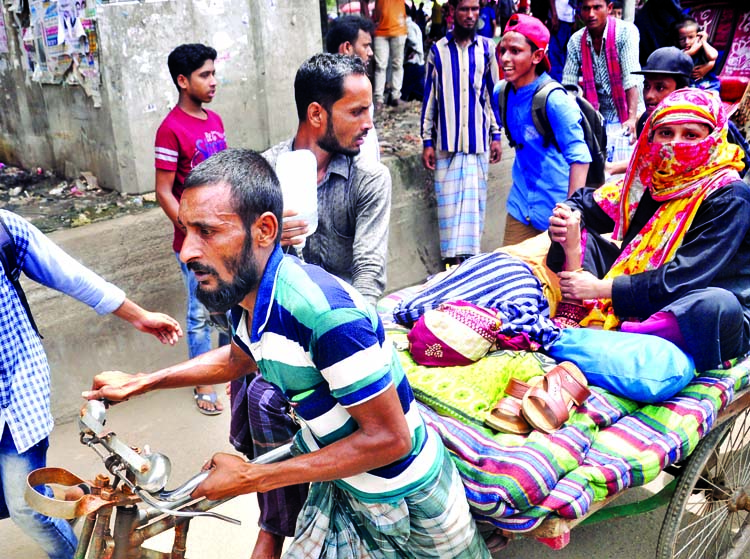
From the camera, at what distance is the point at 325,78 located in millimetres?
2441

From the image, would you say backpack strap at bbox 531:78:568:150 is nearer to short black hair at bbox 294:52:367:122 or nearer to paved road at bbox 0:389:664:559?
short black hair at bbox 294:52:367:122

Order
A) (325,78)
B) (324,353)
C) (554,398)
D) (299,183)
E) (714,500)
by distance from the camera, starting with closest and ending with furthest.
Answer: (324,353) → (554,398) → (299,183) → (325,78) → (714,500)

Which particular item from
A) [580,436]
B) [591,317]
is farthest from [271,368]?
[591,317]

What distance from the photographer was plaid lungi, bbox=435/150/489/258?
207 inches

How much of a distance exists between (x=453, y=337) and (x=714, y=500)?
1.28m

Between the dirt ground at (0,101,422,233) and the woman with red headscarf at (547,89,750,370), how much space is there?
8.96ft

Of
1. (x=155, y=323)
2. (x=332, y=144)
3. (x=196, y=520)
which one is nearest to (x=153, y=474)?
(x=155, y=323)

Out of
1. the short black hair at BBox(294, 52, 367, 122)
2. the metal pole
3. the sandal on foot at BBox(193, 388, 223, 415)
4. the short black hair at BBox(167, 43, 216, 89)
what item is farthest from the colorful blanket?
the metal pole

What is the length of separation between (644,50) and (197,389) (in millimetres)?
5014

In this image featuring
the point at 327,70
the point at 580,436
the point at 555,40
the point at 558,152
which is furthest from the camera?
the point at 555,40

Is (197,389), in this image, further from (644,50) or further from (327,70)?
(644,50)

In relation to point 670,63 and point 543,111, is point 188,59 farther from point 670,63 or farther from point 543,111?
point 670,63

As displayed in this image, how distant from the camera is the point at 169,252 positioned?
425cm

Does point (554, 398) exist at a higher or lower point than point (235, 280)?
lower
